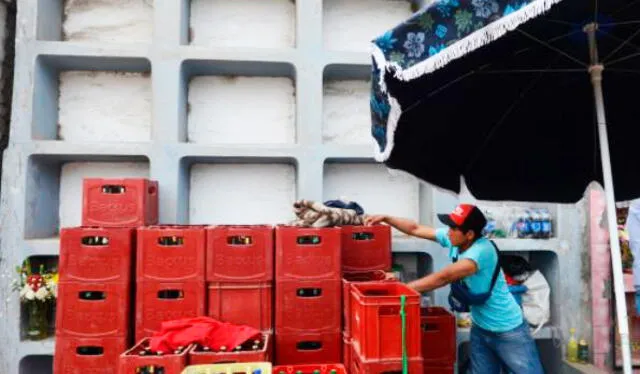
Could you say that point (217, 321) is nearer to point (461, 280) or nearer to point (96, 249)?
point (96, 249)

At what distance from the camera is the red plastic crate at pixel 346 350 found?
3.07 m

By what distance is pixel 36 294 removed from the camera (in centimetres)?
387

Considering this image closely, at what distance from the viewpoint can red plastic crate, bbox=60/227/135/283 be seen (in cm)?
328

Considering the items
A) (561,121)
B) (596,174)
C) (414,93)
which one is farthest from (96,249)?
(596,174)

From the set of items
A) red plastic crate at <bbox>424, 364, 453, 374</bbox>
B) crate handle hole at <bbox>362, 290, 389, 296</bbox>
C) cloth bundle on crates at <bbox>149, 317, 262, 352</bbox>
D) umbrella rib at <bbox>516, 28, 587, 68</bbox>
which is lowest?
red plastic crate at <bbox>424, 364, 453, 374</bbox>

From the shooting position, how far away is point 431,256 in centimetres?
437

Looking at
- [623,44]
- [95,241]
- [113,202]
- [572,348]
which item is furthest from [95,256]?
[572,348]

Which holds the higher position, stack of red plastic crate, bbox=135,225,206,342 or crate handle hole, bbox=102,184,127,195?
crate handle hole, bbox=102,184,127,195

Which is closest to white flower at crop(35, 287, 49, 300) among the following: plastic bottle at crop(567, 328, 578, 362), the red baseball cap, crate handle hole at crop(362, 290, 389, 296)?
crate handle hole at crop(362, 290, 389, 296)

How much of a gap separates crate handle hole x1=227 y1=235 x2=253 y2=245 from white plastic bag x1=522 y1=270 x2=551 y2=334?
9.61 ft

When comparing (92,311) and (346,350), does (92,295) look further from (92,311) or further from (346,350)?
(346,350)

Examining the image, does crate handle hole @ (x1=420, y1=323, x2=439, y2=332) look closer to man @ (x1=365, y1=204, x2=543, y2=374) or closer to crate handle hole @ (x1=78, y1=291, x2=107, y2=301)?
man @ (x1=365, y1=204, x2=543, y2=374)

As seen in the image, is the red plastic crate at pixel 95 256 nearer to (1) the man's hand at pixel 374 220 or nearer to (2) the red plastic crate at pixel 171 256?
(2) the red plastic crate at pixel 171 256

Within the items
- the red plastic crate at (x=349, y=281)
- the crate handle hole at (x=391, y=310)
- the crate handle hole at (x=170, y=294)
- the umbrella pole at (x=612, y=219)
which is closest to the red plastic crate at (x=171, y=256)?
the crate handle hole at (x=170, y=294)
